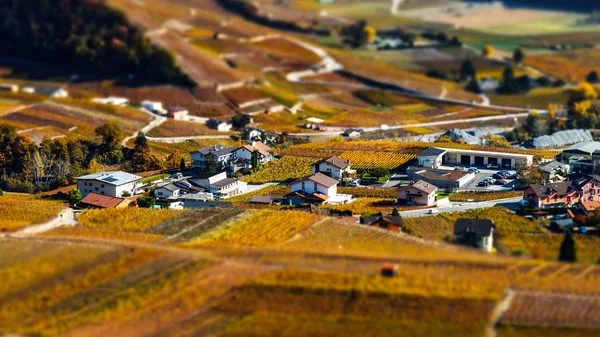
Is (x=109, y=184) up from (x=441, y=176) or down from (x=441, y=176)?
up

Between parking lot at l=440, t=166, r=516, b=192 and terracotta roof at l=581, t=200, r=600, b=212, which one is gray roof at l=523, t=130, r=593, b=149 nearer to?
parking lot at l=440, t=166, r=516, b=192

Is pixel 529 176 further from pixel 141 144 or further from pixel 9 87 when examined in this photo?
pixel 9 87

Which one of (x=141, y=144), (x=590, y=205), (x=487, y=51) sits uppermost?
(x=487, y=51)

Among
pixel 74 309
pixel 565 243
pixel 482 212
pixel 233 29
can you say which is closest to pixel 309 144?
pixel 482 212

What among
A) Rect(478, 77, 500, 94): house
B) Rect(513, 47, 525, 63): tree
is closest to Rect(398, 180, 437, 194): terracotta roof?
Rect(478, 77, 500, 94): house

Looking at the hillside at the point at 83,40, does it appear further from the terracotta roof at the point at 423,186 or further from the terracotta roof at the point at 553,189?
the terracotta roof at the point at 553,189

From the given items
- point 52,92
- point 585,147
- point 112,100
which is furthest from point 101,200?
point 52,92

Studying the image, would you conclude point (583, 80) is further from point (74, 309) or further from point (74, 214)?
point (74, 309)

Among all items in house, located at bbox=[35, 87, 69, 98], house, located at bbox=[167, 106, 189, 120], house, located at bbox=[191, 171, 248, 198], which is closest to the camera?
house, located at bbox=[191, 171, 248, 198]
